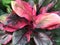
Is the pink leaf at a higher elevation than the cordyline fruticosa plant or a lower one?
higher

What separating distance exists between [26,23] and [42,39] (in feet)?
0.53

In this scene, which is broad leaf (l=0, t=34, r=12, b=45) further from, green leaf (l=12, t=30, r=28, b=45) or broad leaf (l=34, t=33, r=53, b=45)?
broad leaf (l=34, t=33, r=53, b=45)

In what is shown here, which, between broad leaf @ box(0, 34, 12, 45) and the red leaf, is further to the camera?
broad leaf @ box(0, 34, 12, 45)

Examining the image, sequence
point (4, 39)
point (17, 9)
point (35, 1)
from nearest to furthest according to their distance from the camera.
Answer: point (17, 9) < point (4, 39) < point (35, 1)

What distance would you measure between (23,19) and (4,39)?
210 millimetres

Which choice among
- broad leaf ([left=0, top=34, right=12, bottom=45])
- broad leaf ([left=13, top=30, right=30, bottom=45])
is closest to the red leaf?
broad leaf ([left=13, top=30, right=30, bottom=45])

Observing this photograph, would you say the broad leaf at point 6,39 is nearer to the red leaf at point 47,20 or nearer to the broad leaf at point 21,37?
the broad leaf at point 21,37

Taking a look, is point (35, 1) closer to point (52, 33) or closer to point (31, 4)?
point (31, 4)

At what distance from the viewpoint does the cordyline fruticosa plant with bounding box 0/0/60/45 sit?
4.08ft

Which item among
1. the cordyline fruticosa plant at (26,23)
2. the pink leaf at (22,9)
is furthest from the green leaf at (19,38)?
the pink leaf at (22,9)

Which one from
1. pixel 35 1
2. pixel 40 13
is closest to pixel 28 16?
pixel 40 13

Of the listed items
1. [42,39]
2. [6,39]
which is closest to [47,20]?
[42,39]

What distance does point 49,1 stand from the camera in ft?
4.72

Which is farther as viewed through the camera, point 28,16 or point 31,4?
point 31,4
